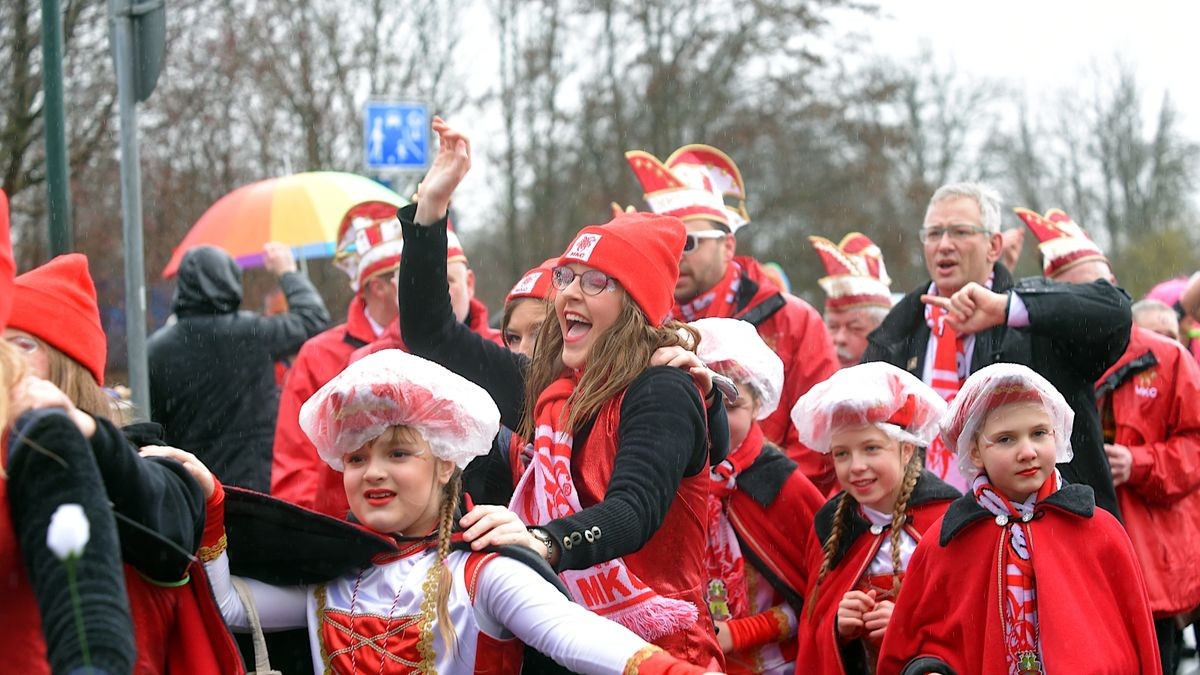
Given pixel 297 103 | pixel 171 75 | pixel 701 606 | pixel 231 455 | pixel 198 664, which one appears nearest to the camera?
pixel 198 664

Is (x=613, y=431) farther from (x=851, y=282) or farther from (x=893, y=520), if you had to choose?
(x=851, y=282)

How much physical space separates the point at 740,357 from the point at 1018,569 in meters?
1.15

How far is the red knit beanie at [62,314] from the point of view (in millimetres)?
2932

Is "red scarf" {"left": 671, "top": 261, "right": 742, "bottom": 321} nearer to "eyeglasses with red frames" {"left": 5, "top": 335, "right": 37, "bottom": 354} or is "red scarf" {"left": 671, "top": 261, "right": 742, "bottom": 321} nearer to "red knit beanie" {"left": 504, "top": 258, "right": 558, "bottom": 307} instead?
"red knit beanie" {"left": 504, "top": 258, "right": 558, "bottom": 307}

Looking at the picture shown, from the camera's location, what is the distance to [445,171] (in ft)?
13.2

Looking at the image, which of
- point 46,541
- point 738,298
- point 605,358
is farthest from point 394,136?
point 46,541

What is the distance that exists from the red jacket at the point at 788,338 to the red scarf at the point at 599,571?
8.68ft

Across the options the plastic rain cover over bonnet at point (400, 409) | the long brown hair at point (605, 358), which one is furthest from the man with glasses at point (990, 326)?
the plastic rain cover over bonnet at point (400, 409)

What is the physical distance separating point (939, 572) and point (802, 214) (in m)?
22.8

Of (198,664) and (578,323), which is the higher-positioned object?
(578,323)

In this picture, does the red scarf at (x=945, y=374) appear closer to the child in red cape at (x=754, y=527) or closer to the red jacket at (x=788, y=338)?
the red jacket at (x=788, y=338)

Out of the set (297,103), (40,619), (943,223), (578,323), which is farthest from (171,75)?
(40,619)

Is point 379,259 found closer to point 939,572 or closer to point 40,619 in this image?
point 939,572

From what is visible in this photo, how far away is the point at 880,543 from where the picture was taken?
4777 millimetres
